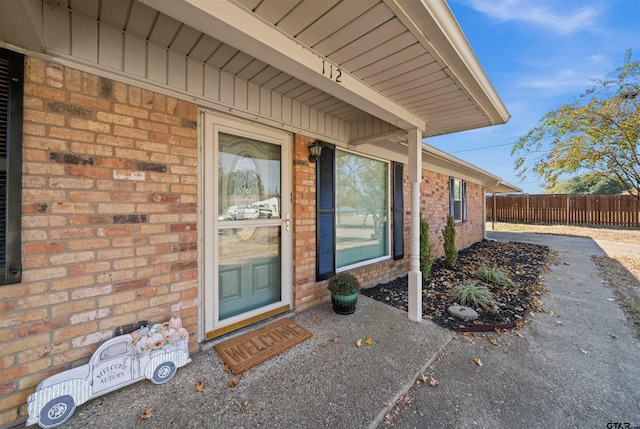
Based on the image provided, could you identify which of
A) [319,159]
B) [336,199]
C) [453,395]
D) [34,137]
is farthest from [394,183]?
[34,137]

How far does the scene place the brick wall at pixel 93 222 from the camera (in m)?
1.50

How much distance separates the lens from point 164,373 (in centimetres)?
182

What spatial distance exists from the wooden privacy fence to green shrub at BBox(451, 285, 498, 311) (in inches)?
570

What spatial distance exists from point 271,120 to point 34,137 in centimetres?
175

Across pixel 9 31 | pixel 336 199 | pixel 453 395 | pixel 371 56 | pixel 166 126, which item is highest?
pixel 371 56

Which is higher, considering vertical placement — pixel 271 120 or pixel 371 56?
pixel 371 56

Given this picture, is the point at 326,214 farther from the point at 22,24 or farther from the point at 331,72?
A: the point at 22,24

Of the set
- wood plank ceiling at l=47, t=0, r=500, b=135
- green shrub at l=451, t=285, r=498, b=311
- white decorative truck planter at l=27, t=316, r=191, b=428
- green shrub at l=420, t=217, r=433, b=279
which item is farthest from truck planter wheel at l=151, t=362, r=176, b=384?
green shrub at l=420, t=217, r=433, b=279

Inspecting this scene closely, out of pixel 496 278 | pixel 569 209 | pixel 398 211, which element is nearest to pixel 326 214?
pixel 398 211

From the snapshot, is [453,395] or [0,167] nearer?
[0,167]

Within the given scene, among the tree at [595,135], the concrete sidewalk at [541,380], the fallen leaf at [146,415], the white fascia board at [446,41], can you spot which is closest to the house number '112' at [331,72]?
the white fascia board at [446,41]

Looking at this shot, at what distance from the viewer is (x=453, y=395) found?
180 cm

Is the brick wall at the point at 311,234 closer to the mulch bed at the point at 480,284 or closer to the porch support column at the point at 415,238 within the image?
the mulch bed at the point at 480,284

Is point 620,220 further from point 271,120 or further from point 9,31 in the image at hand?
point 9,31
